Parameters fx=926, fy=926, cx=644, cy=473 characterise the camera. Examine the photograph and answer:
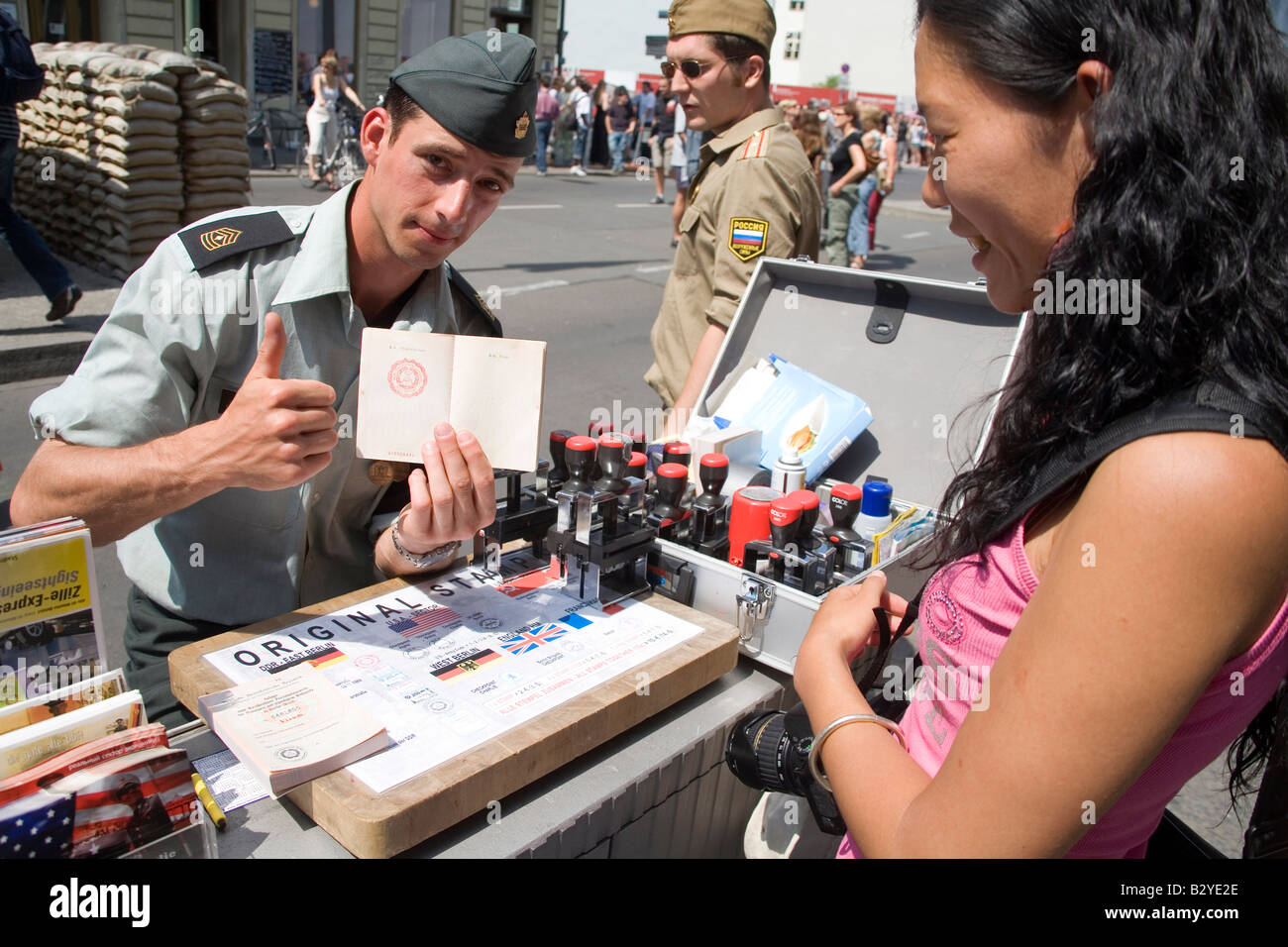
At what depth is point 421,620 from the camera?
163 cm

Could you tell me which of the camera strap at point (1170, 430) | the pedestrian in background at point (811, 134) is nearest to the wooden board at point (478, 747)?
the camera strap at point (1170, 430)

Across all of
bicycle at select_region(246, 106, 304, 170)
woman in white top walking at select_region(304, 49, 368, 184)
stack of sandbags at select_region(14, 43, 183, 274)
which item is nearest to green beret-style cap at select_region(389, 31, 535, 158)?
stack of sandbags at select_region(14, 43, 183, 274)

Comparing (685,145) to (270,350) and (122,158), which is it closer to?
(122,158)

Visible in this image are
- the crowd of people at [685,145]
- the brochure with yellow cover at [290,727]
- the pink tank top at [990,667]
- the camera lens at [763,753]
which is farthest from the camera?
the crowd of people at [685,145]

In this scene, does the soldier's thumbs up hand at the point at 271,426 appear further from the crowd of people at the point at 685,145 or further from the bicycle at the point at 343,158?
the bicycle at the point at 343,158

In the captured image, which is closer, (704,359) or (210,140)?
(704,359)

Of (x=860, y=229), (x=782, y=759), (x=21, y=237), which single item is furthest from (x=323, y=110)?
(x=782, y=759)

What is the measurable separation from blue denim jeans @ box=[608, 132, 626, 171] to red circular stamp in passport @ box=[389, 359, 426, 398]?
66.0ft

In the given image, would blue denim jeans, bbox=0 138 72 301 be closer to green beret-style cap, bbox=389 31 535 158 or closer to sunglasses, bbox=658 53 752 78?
sunglasses, bbox=658 53 752 78

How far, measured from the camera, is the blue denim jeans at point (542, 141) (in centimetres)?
1803

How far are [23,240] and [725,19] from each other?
5.21 m

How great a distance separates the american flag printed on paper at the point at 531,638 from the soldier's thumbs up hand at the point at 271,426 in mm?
437
